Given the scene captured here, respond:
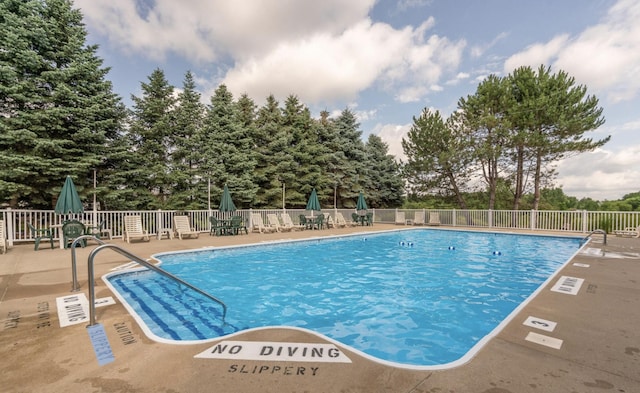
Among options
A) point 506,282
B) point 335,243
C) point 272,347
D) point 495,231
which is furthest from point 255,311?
point 495,231

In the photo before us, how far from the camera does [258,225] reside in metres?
14.0

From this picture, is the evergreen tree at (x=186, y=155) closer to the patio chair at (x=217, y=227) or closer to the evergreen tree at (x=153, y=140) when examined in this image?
the evergreen tree at (x=153, y=140)

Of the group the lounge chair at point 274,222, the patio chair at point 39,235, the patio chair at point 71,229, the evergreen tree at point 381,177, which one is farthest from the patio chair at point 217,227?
the evergreen tree at point 381,177

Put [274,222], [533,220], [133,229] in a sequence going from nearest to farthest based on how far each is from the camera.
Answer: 1. [133,229]
2. [274,222]
3. [533,220]

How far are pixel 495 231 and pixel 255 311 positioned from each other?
13.6 meters

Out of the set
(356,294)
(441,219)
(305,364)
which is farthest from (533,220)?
(305,364)

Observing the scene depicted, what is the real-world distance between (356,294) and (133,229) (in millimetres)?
8463

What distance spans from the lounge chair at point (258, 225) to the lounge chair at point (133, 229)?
16.1ft

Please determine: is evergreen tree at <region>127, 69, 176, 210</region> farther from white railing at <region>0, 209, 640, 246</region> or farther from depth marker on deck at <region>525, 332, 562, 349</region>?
depth marker on deck at <region>525, 332, 562, 349</region>

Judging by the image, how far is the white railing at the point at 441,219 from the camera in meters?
9.72

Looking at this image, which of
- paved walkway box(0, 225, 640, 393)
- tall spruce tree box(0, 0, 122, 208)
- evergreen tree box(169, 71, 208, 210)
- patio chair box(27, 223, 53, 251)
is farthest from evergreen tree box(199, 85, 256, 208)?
paved walkway box(0, 225, 640, 393)

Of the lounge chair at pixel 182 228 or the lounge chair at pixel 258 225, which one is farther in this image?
the lounge chair at pixel 258 225

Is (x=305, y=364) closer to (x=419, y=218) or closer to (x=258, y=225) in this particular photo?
(x=258, y=225)

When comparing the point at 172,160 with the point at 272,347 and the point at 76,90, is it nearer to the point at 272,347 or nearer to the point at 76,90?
the point at 76,90
